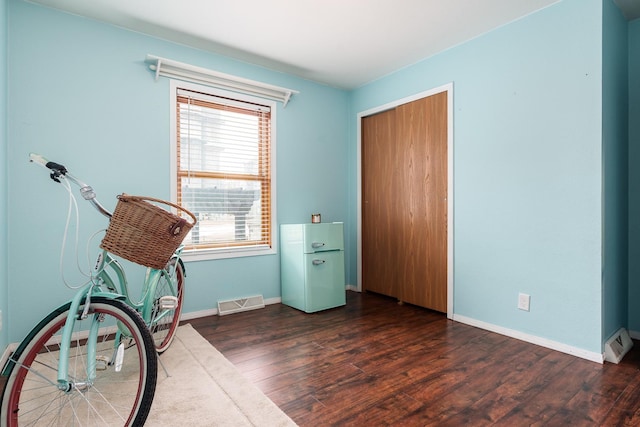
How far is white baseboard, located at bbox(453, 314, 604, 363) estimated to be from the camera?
2.15 metres

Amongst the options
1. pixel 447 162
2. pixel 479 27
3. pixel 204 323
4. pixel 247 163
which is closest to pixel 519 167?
pixel 447 162

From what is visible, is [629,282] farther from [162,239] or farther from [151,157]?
[151,157]

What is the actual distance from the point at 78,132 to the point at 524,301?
3.44m

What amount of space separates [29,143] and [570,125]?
3592 mm

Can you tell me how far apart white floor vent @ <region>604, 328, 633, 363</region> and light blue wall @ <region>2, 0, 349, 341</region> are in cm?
270

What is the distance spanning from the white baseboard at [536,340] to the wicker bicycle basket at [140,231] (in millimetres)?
2416

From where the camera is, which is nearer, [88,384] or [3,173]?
[88,384]

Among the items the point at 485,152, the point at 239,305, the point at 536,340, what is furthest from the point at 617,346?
the point at 239,305

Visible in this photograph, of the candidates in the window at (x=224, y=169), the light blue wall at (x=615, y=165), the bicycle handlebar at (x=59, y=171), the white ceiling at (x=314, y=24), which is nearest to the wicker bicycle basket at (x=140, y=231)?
the bicycle handlebar at (x=59, y=171)

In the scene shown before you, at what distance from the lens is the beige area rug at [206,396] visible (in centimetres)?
151

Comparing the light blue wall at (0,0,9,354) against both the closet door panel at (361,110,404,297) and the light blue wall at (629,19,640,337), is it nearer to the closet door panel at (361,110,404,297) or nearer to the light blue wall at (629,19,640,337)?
the closet door panel at (361,110,404,297)

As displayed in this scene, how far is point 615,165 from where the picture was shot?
2.30 meters

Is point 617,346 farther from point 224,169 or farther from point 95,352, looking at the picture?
point 224,169

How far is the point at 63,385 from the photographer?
1.19 meters
